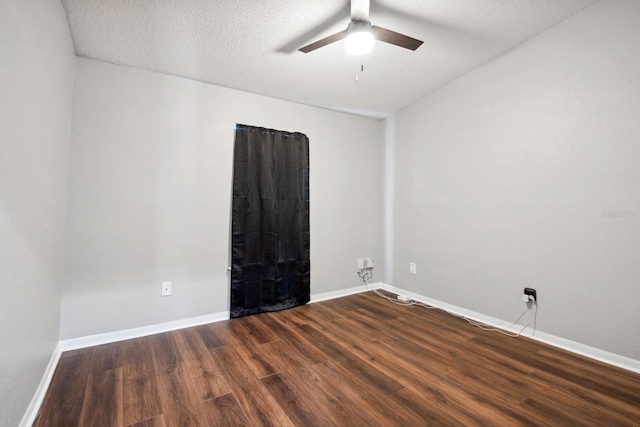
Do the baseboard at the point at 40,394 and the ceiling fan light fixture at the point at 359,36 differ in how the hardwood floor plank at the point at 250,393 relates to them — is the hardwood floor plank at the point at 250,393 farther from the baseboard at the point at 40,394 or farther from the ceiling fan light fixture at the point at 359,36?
the ceiling fan light fixture at the point at 359,36

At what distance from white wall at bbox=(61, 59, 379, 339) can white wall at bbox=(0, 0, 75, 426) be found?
27 centimetres

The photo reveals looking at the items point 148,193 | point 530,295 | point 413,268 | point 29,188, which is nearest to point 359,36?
point 29,188

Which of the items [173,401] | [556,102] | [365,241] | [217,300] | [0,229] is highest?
[556,102]

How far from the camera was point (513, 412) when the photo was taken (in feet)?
4.58

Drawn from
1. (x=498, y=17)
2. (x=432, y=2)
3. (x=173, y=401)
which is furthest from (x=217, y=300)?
(x=498, y=17)

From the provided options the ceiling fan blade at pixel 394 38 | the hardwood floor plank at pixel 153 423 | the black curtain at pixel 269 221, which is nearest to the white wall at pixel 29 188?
the hardwood floor plank at pixel 153 423

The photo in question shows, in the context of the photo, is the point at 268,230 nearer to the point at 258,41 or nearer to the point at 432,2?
the point at 258,41

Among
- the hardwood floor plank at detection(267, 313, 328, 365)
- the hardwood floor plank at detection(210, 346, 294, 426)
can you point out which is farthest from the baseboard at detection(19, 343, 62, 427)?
the hardwood floor plank at detection(267, 313, 328, 365)

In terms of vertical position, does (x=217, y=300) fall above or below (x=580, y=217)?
below

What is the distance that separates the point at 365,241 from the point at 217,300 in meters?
1.94

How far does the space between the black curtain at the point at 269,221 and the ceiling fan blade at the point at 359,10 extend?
148 centimetres

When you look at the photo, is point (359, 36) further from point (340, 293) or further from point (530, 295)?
point (340, 293)

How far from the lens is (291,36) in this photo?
80.5 inches

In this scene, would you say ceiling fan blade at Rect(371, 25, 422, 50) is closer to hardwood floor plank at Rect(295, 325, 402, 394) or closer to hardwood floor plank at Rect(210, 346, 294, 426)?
hardwood floor plank at Rect(295, 325, 402, 394)
